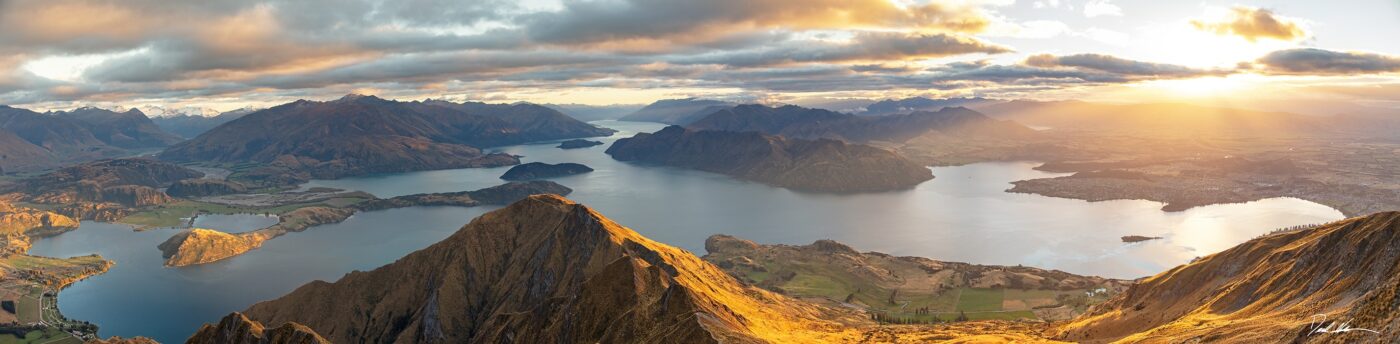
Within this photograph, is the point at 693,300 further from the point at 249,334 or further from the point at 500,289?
the point at 500,289

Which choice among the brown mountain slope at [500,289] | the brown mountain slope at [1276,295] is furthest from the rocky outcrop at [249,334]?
the brown mountain slope at [1276,295]

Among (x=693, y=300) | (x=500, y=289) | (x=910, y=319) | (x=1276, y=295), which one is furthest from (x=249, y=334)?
(x=1276, y=295)

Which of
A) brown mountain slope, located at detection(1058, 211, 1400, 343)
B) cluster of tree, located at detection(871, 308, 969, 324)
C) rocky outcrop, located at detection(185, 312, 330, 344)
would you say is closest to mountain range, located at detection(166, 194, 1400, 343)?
brown mountain slope, located at detection(1058, 211, 1400, 343)

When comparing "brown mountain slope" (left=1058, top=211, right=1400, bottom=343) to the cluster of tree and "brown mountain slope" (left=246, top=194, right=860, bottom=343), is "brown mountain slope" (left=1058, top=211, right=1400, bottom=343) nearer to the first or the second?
the cluster of tree

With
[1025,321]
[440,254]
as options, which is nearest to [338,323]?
[440,254]

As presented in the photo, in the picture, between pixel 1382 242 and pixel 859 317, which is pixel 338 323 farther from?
pixel 1382 242

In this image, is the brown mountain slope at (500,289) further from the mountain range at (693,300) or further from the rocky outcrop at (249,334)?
the rocky outcrop at (249,334)
